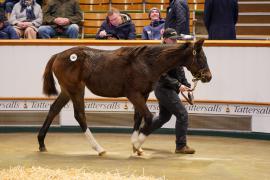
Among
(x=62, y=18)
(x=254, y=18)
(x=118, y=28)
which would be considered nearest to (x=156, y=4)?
(x=254, y=18)

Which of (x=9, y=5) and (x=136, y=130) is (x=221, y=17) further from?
(x=9, y=5)

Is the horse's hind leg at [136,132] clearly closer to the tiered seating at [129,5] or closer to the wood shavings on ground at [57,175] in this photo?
the wood shavings on ground at [57,175]

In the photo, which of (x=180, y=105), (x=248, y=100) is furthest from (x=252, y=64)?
(x=180, y=105)

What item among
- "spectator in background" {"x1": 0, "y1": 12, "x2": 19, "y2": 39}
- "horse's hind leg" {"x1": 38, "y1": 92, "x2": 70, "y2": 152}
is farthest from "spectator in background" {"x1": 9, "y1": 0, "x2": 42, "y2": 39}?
"horse's hind leg" {"x1": 38, "y1": 92, "x2": 70, "y2": 152}

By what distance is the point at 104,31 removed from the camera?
1252cm

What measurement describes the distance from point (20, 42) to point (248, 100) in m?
3.94

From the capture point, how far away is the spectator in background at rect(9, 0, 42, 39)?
13.2m

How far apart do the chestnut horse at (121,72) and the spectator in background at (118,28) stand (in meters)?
2.79

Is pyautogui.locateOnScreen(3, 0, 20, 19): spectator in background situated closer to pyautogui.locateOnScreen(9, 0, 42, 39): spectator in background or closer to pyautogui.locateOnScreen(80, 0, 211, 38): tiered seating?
pyautogui.locateOnScreen(9, 0, 42, 39): spectator in background

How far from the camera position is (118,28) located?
1248cm

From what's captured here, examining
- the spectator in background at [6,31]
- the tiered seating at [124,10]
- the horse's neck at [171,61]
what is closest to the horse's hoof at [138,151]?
the horse's neck at [171,61]

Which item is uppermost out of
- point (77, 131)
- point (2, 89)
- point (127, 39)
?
point (127, 39)

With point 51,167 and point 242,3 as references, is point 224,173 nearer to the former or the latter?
point 51,167

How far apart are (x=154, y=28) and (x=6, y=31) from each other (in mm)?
2731
